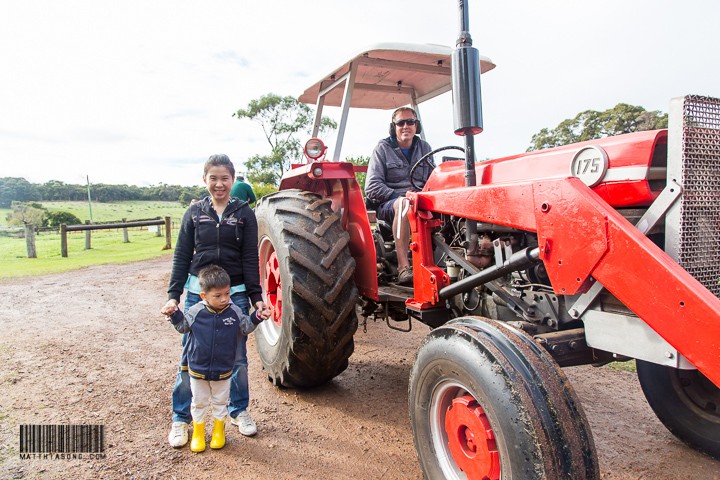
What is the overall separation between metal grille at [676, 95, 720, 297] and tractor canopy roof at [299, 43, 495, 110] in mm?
2070

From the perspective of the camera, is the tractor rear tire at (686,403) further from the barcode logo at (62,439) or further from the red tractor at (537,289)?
the barcode logo at (62,439)

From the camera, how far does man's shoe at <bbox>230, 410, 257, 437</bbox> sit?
2.77m

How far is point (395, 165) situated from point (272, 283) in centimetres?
134

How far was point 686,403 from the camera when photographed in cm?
263

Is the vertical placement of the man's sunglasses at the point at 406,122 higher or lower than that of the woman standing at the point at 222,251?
higher

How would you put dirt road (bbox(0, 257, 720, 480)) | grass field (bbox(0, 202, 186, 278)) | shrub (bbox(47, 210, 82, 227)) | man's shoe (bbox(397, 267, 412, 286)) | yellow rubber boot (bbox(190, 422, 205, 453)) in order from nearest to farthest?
dirt road (bbox(0, 257, 720, 480)) < yellow rubber boot (bbox(190, 422, 205, 453)) < man's shoe (bbox(397, 267, 412, 286)) < grass field (bbox(0, 202, 186, 278)) < shrub (bbox(47, 210, 82, 227))

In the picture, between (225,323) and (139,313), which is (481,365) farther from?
(139,313)

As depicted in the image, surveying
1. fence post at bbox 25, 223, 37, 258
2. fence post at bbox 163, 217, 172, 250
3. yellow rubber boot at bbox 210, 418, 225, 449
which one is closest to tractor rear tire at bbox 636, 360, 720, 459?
yellow rubber boot at bbox 210, 418, 225, 449

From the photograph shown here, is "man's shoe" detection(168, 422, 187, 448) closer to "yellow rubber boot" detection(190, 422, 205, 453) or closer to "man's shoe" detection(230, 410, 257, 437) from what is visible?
"yellow rubber boot" detection(190, 422, 205, 453)

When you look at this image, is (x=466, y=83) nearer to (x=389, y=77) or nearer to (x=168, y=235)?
(x=389, y=77)

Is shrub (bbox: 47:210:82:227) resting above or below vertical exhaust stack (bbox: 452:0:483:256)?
below

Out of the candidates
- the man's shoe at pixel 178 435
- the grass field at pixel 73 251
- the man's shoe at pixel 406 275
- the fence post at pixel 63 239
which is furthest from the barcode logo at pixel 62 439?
the fence post at pixel 63 239

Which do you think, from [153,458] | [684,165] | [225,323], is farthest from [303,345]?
[684,165]

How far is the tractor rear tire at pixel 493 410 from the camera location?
1553 millimetres
